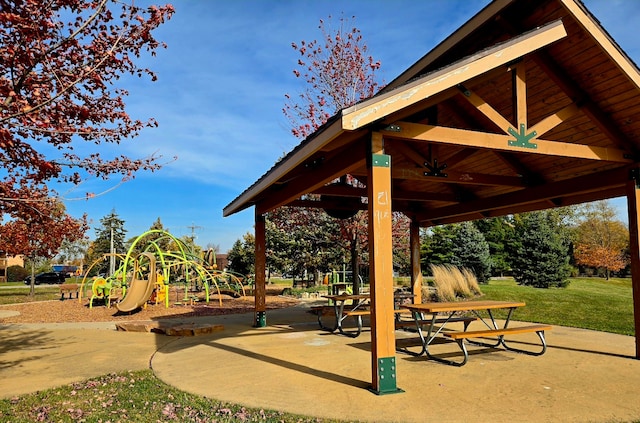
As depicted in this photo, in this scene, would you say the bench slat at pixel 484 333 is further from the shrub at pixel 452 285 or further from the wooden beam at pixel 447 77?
the shrub at pixel 452 285

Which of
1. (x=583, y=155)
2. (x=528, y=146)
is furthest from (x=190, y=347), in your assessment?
(x=583, y=155)

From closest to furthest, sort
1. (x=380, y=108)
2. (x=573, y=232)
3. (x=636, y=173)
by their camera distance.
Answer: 1. (x=380, y=108)
2. (x=636, y=173)
3. (x=573, y=232)

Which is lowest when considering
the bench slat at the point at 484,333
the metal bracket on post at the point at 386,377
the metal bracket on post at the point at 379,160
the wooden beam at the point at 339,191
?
the metal bracket on post at the point at 386,377

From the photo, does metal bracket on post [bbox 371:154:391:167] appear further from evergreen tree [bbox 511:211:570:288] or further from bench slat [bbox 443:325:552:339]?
evergreen tree [bbox 511:211:570:288]

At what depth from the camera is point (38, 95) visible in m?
4.67

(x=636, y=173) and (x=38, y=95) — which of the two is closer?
(x=38, y=95)

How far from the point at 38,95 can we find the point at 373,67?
38.0ft

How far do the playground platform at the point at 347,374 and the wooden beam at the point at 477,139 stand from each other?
105 inches

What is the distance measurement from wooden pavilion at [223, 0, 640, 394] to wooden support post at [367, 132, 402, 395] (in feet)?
0.03

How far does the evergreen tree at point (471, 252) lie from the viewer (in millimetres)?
27953

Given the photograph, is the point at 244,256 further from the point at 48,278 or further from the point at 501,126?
the point at 501,126

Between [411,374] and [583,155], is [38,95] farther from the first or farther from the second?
[583,155]

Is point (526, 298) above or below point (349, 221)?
below

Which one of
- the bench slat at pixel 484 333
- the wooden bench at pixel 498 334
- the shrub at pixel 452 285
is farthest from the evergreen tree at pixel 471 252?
the bench slat at pixel 484 333
